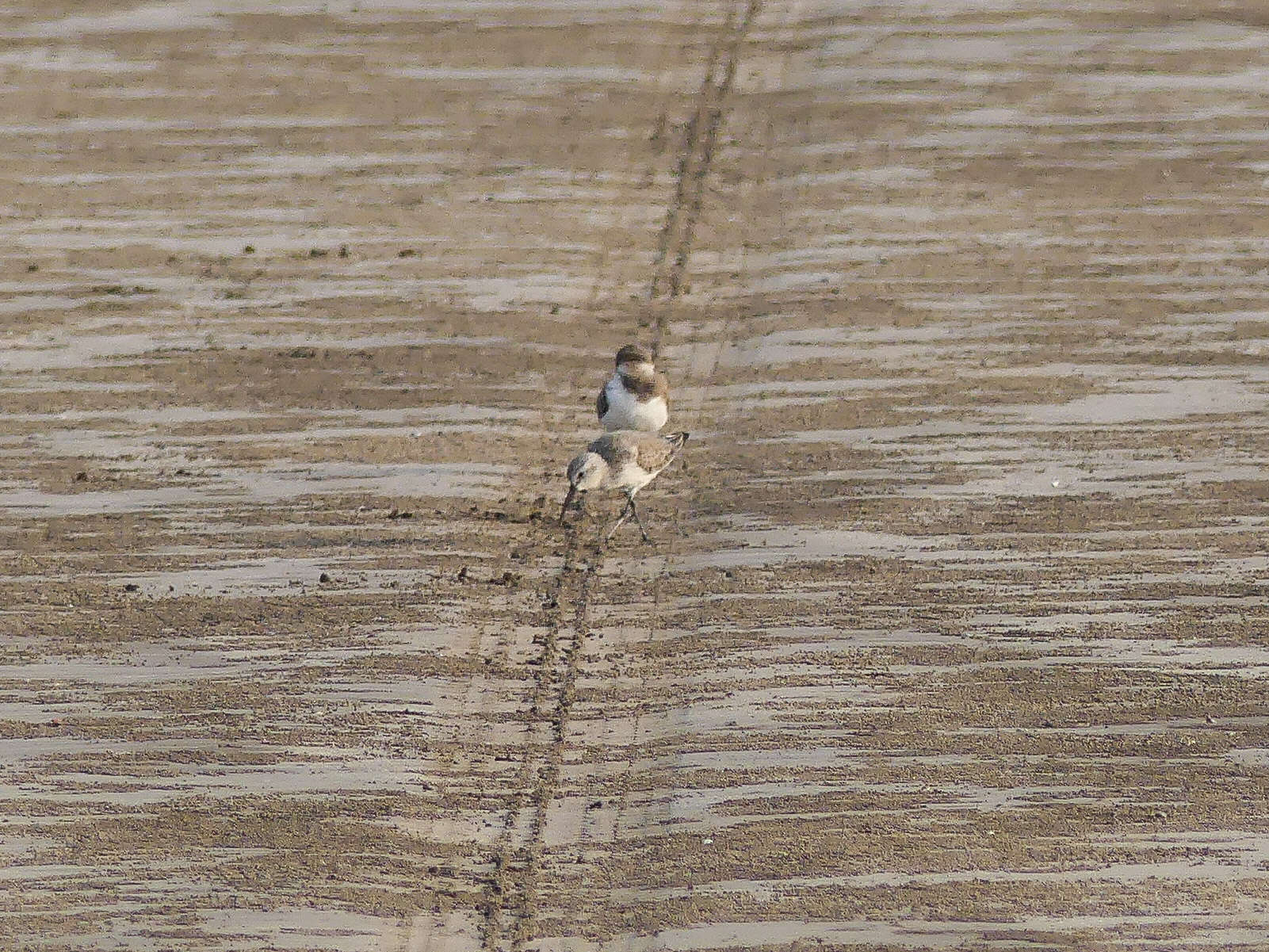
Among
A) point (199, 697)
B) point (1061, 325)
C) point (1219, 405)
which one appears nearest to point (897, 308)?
point (1061, 325)

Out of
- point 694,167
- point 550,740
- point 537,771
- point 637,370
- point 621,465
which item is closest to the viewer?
point 537,771

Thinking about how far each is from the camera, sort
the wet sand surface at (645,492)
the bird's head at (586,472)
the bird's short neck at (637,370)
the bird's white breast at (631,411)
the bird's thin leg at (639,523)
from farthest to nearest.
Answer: the bird's short neck at (637,370) < the bird's white breast at (631,411) < the bird's thin leg at (639,523) < the bird's head at (586,472) < the wet sand surface at (645,492)

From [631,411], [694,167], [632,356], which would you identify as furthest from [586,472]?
[694,167]

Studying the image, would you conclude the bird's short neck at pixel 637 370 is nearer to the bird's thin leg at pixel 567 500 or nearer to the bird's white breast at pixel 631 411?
the bird's white breast at pixel 631 411

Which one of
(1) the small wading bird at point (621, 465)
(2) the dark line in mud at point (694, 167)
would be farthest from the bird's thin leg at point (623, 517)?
(2) the dark line in mud at point (694, 167)

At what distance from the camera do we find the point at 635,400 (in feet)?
33.7

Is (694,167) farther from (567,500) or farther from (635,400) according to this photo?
(567,500)

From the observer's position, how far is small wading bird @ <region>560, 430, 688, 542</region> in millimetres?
9656

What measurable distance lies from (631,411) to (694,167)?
4.88 metres

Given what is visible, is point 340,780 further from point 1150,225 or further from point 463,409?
point 1150,225

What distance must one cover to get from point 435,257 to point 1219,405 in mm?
5303

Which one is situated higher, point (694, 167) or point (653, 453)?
point (694, 167)

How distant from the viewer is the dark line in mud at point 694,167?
1284cm

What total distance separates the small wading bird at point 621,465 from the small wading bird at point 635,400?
11 cm
